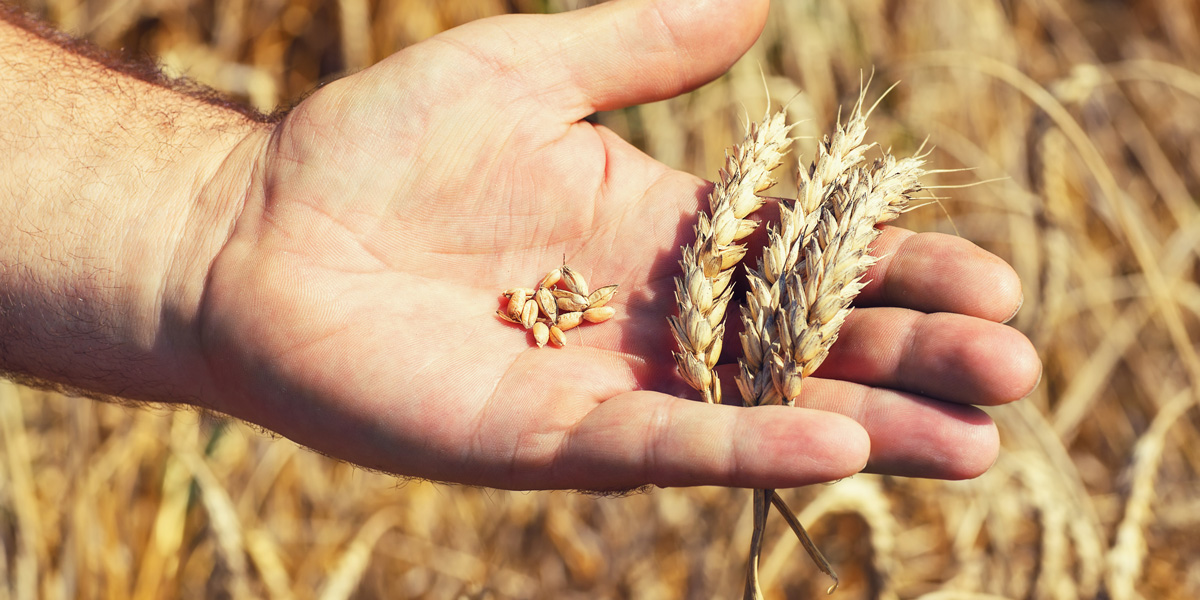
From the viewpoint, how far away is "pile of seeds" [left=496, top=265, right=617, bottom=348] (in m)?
2.01

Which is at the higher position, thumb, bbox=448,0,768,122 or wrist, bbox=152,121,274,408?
thumb, bbox=448,0,768,122

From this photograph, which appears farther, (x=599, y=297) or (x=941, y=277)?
(x=599, y=297)

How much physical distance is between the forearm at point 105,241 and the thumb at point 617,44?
0.85 meters

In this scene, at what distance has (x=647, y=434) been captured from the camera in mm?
1602

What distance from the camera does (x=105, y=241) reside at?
2.22 metres

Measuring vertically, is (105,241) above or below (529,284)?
above

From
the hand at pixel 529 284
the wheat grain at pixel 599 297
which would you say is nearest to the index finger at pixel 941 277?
the hand at pixel 529 284

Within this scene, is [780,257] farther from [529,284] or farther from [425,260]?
[425,260]

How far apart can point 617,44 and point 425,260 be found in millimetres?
803

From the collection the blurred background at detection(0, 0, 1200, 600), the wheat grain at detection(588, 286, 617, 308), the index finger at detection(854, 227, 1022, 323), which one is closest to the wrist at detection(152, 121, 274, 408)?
the blurred background at detection(0, 0, 1200, 600)

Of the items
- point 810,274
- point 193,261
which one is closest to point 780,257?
point 810,274

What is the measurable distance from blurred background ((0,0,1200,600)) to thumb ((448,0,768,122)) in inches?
13.3

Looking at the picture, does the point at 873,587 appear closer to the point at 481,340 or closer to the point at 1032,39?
the point at 481,340

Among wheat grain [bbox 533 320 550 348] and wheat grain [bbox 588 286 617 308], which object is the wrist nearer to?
wheat grain [bbox 533 320 550 348]
